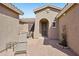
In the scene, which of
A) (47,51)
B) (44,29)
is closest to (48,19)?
(44,29)

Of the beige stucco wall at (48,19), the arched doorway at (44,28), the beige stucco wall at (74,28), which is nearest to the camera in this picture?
the beige stucco wall at (74,28)

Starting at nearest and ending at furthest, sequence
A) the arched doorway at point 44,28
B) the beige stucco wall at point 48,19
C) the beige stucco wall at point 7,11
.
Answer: the beige stucco wall at point 7,11, the beige stucco wall at point 48,19, the arched doorway at point 44,28

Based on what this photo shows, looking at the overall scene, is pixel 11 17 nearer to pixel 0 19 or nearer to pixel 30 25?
pixel 0 19

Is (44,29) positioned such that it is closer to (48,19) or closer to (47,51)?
(48,19)

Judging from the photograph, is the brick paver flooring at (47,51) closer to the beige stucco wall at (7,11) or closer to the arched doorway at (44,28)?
the beige stucco wall at (7,11)

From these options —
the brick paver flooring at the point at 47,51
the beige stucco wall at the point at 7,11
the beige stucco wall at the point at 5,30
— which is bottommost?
the brick paver flooring at the point at 47,51

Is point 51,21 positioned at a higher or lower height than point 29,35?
higher

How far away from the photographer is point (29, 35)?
1050 cm

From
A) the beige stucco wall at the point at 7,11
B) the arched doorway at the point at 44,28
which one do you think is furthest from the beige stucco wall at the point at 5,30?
the arched doorway at the point at 44,28

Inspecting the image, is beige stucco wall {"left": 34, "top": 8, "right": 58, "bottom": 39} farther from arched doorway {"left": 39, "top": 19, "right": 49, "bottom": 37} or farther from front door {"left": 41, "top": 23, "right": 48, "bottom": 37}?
front door {"left": 41, "top": 23, "right": 48, "bottom": 37}

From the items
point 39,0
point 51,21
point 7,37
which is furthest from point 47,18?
point 39,0

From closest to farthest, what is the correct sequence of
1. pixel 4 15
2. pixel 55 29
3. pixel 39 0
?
pixel 39 0 → pixel 4 15 → pixel 55 29

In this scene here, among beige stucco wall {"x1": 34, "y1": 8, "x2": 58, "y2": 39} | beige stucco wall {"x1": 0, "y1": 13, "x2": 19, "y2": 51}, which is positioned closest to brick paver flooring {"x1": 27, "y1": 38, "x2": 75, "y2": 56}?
beige stucco wall {"x1": 0, "y1": 13, "x2": 19, "y2": 51}

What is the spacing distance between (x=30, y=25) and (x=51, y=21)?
2183 millimetres
